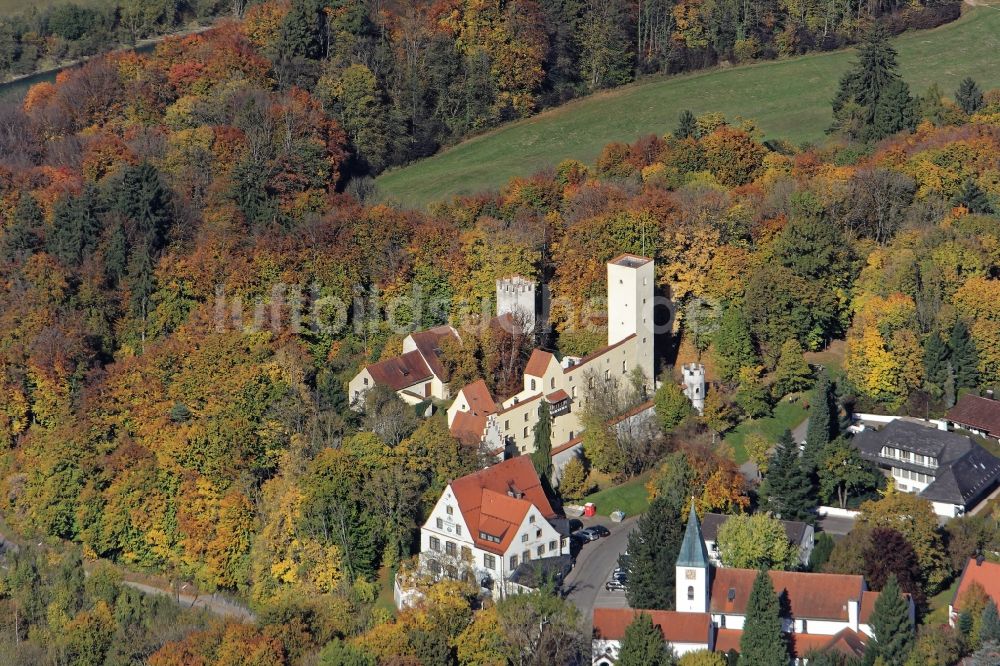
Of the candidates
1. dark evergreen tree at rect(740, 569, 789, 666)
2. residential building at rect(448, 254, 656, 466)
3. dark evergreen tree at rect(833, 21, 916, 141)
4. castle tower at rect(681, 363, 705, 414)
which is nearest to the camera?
dark evergreen tree at rect(740, 569, 789, 666)

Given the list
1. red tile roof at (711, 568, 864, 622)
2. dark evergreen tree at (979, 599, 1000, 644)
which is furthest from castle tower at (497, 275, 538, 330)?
dark evergreen tree at (979, 599, 1000, 644)

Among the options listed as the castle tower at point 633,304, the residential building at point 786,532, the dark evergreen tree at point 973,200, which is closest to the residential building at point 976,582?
the residential building at point 786,532

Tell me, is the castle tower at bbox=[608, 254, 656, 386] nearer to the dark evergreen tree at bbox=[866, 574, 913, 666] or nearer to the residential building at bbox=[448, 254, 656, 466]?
the residential building at bbox=[448, 254, 656, 466]

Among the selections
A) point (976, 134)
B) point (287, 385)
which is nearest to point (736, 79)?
point (976, 134)

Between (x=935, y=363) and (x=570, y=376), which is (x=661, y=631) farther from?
(x=935, y=363)

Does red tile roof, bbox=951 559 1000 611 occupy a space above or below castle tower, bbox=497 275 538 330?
below

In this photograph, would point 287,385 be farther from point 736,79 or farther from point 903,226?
point 736,79

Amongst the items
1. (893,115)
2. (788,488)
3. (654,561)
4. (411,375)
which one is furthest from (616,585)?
(893,115)
